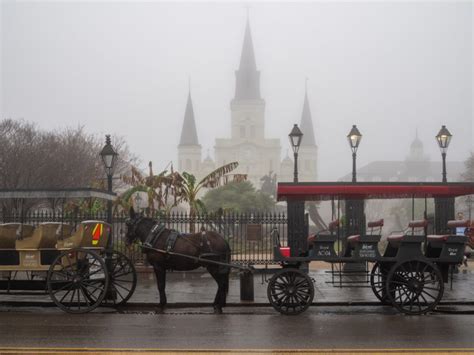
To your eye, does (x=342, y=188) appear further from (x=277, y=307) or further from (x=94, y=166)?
(x=94, y=166)

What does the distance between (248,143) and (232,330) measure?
137448 millimetres

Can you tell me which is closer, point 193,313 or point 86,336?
point 86,336

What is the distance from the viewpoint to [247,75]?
5827 inches

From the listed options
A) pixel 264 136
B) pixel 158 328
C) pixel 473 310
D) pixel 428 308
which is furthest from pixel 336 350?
pixel 264 136

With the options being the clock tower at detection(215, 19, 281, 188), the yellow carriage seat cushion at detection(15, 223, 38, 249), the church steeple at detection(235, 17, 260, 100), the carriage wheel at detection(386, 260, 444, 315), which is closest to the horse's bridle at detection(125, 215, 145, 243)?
the yellow carriage seat cushion at detection(15, 223, 38, 249)

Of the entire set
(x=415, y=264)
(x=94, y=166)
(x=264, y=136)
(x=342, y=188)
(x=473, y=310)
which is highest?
(x=264, y=136)

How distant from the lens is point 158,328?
37.3 feet

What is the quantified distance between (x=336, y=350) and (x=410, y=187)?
5132 millimetres

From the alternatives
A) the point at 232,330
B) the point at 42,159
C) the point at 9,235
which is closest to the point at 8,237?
the point at 9,235

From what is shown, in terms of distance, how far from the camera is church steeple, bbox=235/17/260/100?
145000 mm

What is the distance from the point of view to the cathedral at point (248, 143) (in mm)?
146000

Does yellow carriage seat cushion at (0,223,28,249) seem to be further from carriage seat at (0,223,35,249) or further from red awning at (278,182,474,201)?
red awning at (278,182,474,201)

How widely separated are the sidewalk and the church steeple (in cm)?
12688

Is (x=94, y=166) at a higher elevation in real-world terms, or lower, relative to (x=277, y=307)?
higher
